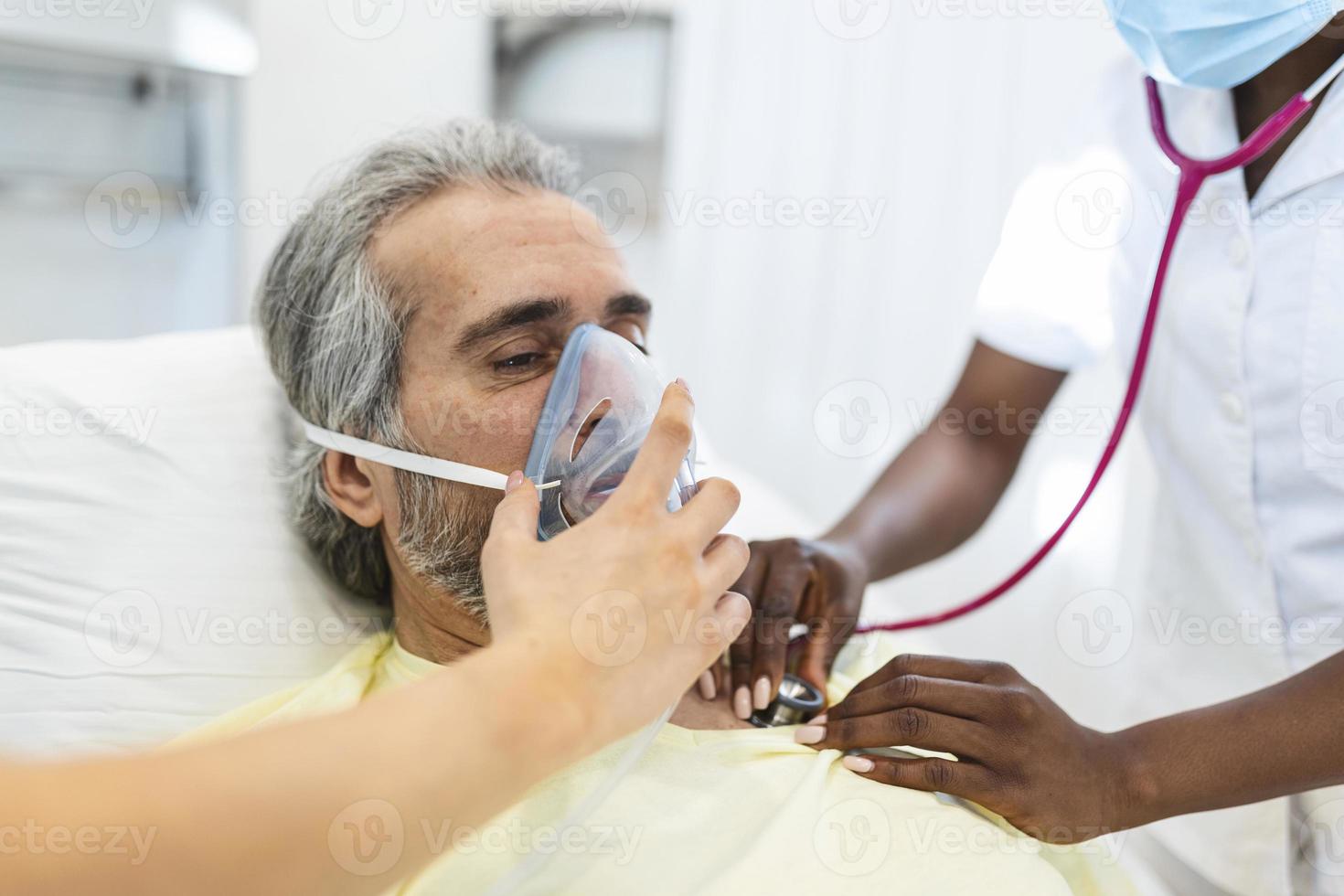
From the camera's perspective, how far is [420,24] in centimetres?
268

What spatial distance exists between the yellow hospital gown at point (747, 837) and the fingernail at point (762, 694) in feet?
0.11

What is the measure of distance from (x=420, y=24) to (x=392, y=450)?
1788mm

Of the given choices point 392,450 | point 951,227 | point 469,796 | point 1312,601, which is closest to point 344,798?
point 469,796

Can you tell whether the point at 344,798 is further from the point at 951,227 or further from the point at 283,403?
the point at 951,227

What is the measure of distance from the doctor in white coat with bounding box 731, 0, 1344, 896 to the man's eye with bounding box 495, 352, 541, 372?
410 mm

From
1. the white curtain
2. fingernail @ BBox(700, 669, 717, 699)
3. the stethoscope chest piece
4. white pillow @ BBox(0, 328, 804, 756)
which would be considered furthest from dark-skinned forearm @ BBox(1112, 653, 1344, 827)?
the white curtain

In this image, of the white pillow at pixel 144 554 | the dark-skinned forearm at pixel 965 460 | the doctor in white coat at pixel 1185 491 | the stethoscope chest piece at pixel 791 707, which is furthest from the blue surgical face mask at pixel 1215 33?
the white pillow at pixel 144 554

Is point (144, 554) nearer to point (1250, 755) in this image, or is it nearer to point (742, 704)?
point (742, 704)

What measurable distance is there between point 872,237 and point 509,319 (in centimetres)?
178

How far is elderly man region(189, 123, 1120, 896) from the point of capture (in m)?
1.10

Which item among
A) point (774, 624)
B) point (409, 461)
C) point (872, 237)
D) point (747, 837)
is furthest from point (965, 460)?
point (872, 237)

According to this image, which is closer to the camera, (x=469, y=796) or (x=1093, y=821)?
(x=469, y=796)

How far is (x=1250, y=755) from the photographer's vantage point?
1004 millimetres

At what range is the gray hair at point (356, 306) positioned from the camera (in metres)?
1.33
